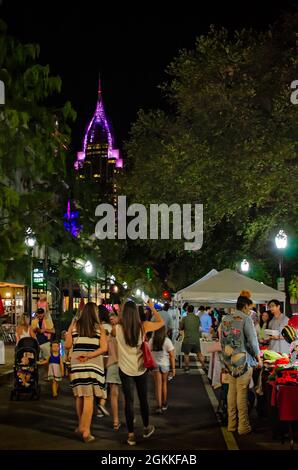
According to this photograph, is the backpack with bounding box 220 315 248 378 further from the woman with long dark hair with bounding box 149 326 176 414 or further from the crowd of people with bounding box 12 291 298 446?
the woman with long dark hair with bounding box 149 326 176 414

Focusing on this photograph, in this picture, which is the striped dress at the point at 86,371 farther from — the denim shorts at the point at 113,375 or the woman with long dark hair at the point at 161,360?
the woman with long dark hair at the point at 161,360

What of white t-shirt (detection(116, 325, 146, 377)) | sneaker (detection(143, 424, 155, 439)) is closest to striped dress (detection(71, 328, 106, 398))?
white t-shirt (detection(116, 325, 146, 377))

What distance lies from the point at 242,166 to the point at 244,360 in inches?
363

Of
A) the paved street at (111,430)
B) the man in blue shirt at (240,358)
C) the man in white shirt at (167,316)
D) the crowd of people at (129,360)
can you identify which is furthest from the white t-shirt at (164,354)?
the man in white shirt at (167,316)

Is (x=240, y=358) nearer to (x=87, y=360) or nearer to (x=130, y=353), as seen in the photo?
(x=130, y=353)

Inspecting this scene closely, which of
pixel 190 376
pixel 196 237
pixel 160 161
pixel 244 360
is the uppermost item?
pixel 160 161

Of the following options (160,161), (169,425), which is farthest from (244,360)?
(160,161)

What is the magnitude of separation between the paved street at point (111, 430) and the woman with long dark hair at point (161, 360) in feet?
0.96

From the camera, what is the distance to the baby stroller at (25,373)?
45.5 ft

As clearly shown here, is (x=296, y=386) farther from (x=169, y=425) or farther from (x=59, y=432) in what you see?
(x=59, y=432)

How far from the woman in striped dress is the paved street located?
42cm

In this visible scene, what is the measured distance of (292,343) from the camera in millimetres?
11031

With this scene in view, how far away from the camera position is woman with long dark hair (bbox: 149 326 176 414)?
40.1 feet

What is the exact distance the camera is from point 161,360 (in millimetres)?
12344
